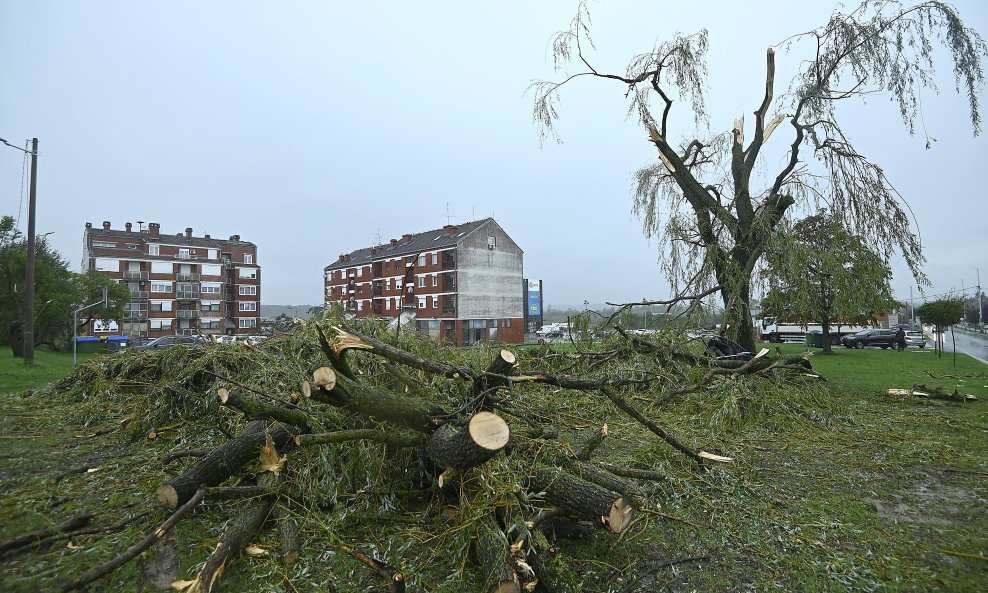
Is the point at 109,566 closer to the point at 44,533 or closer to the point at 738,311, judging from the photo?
the point at 44,533

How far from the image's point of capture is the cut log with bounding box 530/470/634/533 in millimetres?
3027

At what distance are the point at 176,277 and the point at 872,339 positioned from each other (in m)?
55.4

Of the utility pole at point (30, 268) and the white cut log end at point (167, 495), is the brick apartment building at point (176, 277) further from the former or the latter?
the white cut log end at point (167, 495)

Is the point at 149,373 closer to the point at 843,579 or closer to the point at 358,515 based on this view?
the point at 358,515

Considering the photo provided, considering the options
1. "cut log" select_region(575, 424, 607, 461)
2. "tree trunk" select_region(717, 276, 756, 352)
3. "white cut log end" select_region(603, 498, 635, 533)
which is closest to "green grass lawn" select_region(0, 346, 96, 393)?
"cut log" select_region(575, 424, 607, 461)

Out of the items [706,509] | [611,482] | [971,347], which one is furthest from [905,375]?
[971,347]

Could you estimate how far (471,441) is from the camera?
123 inches

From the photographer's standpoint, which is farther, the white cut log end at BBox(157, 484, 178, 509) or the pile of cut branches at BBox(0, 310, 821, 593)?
the white cut log end at BBox(157, 484, 178, 509)

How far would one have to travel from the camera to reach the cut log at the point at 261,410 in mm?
3490

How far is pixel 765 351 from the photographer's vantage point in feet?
26.2

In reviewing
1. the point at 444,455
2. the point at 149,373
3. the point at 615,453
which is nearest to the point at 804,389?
the point at 615,453

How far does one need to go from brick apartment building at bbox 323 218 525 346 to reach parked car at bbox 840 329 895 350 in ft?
76.9

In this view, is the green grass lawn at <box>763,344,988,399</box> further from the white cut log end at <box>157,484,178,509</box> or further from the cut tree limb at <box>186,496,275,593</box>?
the white cut log end at <box>157,484,178,509</box>

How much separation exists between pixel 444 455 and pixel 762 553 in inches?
85.8
